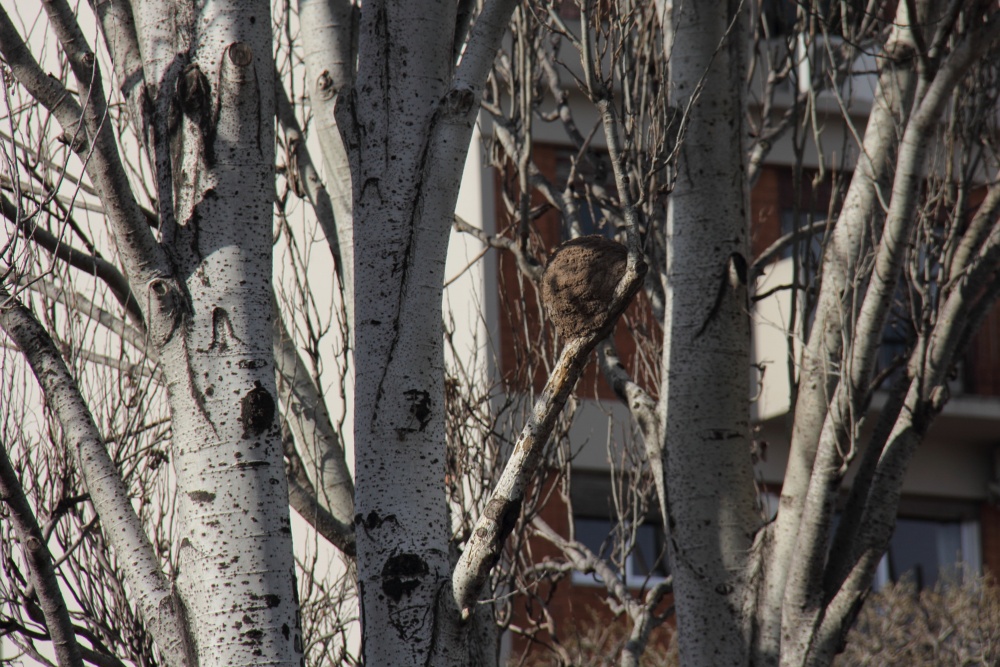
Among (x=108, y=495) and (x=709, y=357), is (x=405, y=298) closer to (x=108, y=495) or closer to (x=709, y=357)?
(x=108, y=495)

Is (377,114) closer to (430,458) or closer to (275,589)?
(430,458)

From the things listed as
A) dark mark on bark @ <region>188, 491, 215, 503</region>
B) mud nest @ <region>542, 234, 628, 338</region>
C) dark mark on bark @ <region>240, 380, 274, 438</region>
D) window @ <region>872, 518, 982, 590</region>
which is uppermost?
window @ <region>872, 518, 982, 590</region>

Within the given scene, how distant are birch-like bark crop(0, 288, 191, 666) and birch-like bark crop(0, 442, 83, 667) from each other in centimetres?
18

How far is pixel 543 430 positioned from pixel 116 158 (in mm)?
A: 1161

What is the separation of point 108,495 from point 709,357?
83.3 inches

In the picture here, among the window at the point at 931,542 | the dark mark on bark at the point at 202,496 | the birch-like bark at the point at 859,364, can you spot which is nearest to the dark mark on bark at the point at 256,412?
the dark mark on bark at the point at 202,496

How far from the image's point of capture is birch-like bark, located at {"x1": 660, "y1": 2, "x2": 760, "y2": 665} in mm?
4148

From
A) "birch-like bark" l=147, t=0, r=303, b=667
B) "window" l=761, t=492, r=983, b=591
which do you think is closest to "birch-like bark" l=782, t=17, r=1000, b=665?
"birch-like bark" l=147, t=0, r=303, b=667

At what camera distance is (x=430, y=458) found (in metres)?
2.89

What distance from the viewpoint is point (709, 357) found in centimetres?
425

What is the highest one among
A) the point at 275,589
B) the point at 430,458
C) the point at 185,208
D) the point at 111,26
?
the point at 111,26

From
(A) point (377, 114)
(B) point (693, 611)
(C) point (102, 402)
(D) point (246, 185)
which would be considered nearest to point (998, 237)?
(B) point (693, 611)

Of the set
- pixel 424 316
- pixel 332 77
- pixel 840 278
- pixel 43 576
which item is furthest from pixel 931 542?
pixel 43 576

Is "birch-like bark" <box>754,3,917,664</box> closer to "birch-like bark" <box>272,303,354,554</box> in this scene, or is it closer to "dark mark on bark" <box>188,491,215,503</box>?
Answer: "birch-like bark" <box>272,303,354,554</box>
